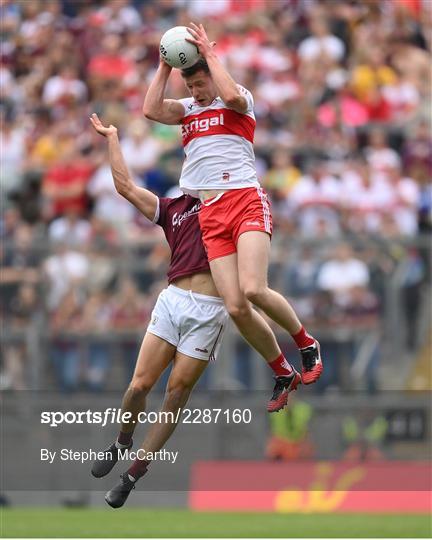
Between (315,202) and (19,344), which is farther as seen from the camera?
(315,202)

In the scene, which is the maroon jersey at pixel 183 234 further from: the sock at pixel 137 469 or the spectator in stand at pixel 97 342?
the spectator in stand at pixel 97 342

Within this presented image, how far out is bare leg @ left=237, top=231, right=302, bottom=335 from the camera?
1088cm

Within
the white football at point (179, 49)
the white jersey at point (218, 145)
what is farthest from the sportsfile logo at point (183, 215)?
the white football at point (179, 49)

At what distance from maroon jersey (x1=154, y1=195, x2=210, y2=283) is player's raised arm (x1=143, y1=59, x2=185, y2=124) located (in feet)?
2.53

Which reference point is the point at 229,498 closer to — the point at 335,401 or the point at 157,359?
the point at 335,401

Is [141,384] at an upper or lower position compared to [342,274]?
upper

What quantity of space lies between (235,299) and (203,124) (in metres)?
1.28

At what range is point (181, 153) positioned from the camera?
19.3m

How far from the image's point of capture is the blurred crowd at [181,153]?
697 inches

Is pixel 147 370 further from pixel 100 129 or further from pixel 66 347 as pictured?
pixel 66 347

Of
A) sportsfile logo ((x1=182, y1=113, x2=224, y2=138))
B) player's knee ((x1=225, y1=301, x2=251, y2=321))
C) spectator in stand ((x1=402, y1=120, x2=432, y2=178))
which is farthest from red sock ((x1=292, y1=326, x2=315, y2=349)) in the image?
spectator in stand ((x1=402, y1=120, x2=432, y2=178))

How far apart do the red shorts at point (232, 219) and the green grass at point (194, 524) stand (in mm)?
4442

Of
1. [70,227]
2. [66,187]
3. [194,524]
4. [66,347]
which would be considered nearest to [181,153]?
[66,187]

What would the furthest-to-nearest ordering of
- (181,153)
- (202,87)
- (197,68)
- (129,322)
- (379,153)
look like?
1. (379,153)
2. (181,153)
3. (129,322)
4. (202,87)
5. (197,68)
